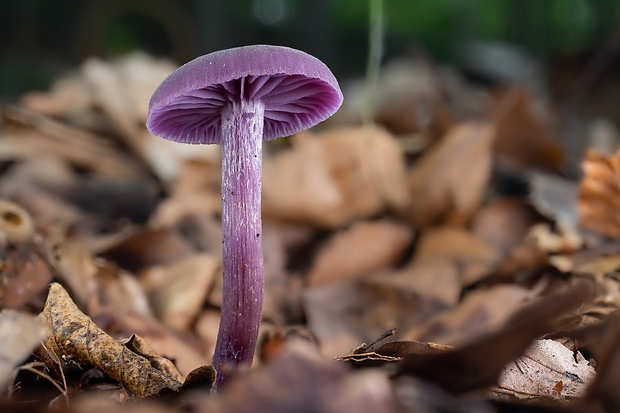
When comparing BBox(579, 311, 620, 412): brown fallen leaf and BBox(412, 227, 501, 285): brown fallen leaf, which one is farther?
BBox(412, 227, 501, 285): brown fallen leaf

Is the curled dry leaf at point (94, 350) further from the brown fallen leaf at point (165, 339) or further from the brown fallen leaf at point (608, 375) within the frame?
the brown fallen leaf at point (608, 375)

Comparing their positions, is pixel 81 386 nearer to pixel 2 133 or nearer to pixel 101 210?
pixel 101 210

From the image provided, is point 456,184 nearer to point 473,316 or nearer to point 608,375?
point 473,316

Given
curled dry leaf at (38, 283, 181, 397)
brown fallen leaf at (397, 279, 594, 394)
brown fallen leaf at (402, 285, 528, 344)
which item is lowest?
brown fallen leaf at (397, 279, 594, 394)

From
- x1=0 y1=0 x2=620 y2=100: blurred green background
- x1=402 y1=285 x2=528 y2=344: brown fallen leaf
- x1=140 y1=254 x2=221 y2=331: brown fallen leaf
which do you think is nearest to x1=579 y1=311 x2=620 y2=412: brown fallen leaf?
x1=402 y1=285 x2=528 y2=344: brown fallen leaf

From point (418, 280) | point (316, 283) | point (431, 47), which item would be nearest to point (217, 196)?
point (316, 283)

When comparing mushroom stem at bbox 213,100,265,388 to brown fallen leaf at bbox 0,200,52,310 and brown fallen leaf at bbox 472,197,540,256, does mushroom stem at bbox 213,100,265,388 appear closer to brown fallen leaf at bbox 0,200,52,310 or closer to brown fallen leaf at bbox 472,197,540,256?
brown fallen leaf at bbox 0,200,52,310
